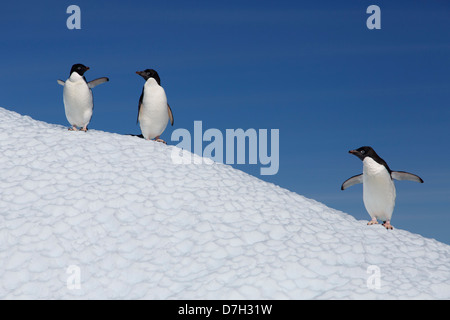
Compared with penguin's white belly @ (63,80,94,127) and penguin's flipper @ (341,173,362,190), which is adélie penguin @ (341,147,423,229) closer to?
penguin's flipper @ (341,173,362,190)

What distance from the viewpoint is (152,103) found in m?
7.93

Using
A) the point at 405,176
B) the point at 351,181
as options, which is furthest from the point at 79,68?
the point at 405,176

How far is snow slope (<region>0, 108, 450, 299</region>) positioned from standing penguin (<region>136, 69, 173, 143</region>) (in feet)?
1.41

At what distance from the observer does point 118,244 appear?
599 centimetres

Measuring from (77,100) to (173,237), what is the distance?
118 inches

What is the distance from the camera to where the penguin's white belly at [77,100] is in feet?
25.8

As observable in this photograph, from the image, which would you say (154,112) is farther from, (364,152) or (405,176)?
(405,176)

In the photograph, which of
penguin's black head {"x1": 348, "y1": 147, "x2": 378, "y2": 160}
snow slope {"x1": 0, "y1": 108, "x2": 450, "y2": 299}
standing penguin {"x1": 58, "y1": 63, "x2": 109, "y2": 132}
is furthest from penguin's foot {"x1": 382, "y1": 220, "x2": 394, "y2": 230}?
standing penguin {"x1": 58, "y1": 63, "x2": 109, "y2": 132}

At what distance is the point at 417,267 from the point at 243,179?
2865 mm

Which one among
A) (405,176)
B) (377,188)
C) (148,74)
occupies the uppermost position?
(148,74)

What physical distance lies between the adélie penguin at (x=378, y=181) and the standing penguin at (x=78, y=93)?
3.95m

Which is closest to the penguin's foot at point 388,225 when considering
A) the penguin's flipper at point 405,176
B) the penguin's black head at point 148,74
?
the penguin's flipper at point 405,176

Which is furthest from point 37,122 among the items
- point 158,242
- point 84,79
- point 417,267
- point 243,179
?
point 417,267

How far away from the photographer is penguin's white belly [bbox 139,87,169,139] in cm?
793
